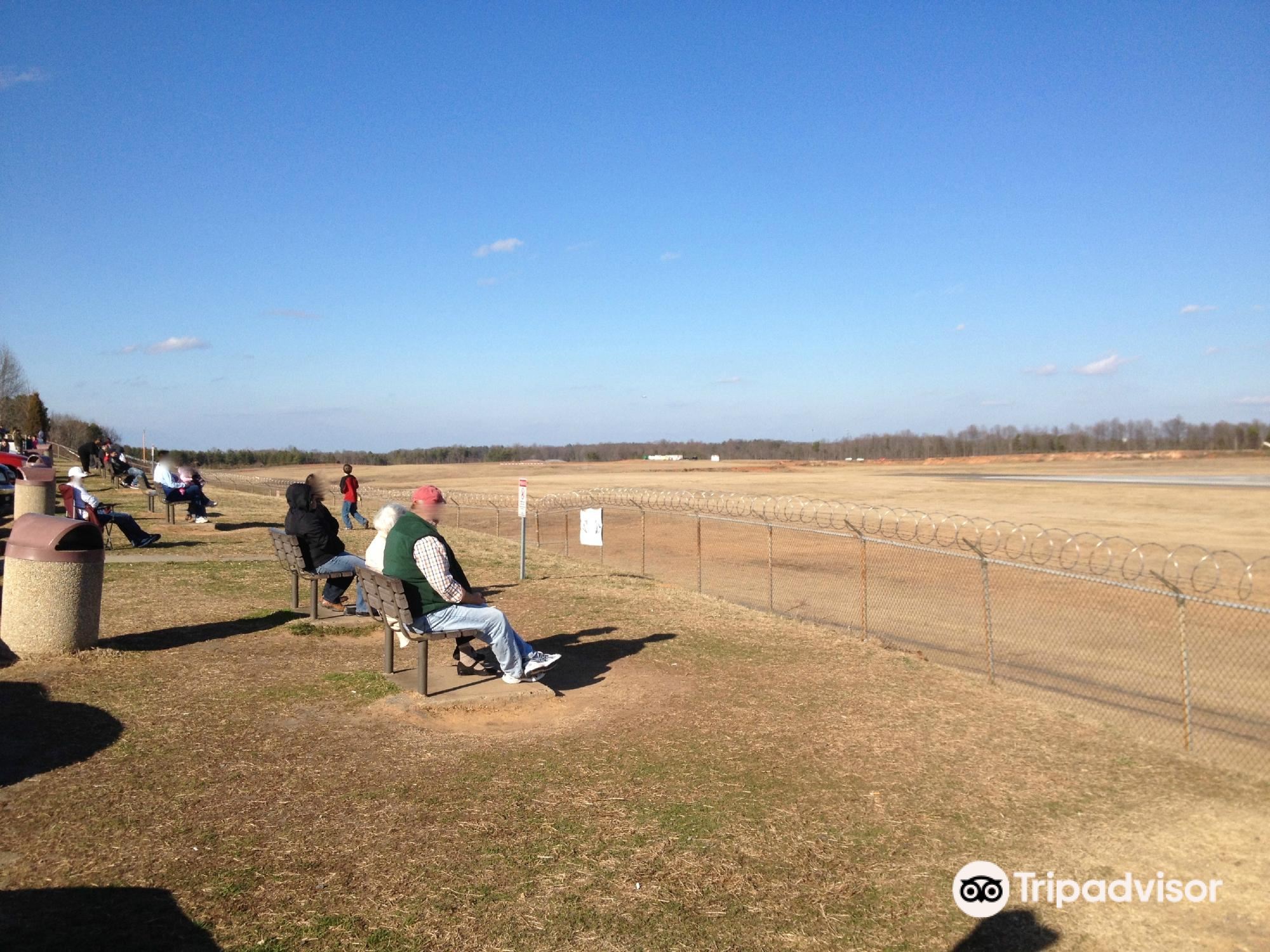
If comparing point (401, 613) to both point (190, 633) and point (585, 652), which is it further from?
point (190, 633)

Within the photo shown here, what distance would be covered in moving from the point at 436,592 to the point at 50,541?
138 inches

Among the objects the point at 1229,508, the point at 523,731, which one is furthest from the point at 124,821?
the point at 1229,508

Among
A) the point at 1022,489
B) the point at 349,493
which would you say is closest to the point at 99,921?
the point at 349,493

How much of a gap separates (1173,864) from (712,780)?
106 inches

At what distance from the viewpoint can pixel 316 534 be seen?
11.0 m

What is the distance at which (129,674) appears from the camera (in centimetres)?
830

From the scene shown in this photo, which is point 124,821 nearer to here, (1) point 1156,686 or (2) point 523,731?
(2) point 523,731

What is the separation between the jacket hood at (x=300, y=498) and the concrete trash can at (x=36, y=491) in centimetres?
743

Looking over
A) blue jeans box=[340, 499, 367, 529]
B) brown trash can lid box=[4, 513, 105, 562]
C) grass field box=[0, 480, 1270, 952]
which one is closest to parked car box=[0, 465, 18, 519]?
blue jeans box=[340, 499, 367, 529]

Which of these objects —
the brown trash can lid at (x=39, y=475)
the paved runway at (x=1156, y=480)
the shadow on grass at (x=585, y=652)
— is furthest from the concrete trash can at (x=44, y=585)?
the paved runway at (x=1156, y=480)

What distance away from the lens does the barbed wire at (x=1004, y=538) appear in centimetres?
1841

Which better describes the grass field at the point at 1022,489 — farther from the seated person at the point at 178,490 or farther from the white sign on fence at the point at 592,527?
the seated person at the point at 178,490

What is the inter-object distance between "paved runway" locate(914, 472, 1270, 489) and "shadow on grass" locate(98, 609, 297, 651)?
44708mm

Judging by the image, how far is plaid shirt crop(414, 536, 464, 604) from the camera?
7.75 meters
